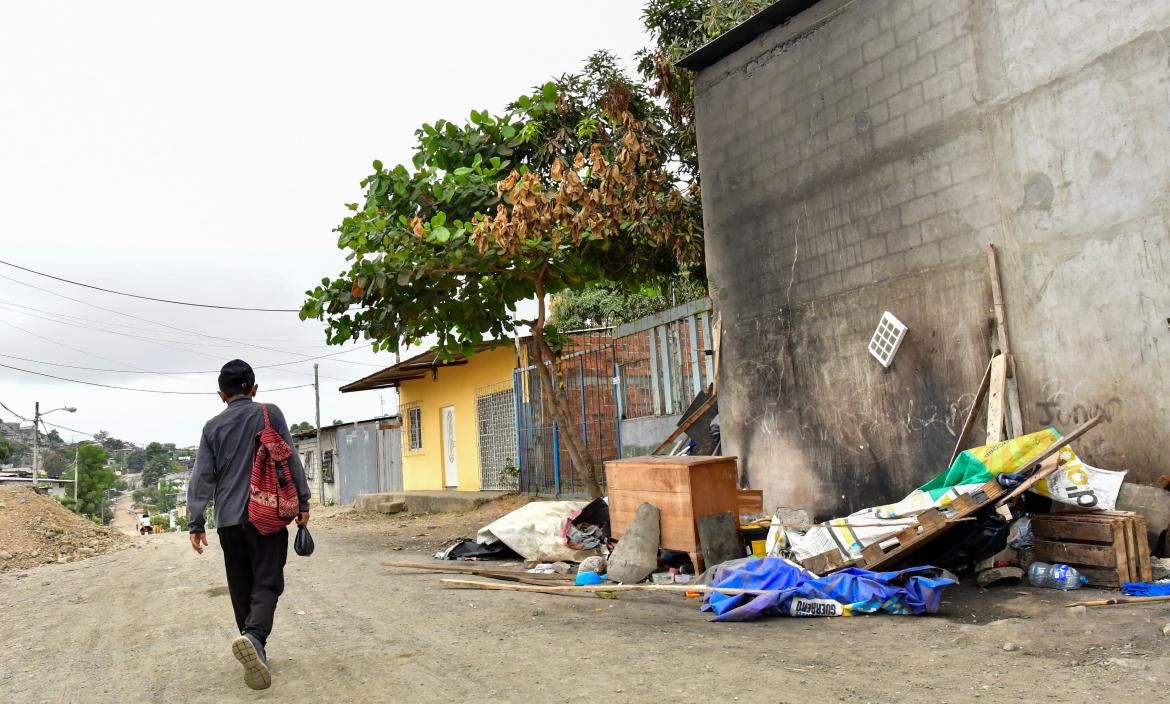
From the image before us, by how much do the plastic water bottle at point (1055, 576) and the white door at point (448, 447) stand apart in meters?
15.9

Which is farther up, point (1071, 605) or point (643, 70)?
point (643, 70)

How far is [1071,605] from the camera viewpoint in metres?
4.69

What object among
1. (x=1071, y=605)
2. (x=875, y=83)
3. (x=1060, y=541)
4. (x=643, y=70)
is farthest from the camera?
(x=643, y=70)

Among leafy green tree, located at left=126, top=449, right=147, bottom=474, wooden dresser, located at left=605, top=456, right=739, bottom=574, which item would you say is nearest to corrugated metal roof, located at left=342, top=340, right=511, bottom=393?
wooden dresser, located at left=605, top=456, right=739, bottom=574

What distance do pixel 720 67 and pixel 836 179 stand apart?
2286mm

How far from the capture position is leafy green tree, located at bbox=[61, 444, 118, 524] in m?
59.4

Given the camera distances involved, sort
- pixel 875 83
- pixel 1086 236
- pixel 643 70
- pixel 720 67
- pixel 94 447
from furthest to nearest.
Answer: pixel 94 447, pixel 643 70, pixel 720 67, pixel 875 83, pixel 1086 236

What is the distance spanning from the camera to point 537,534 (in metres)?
8.30

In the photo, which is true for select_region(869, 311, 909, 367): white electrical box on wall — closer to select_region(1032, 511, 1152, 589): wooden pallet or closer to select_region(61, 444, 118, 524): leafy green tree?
select_region(1032, 511, 1152, 589): wooden pallet

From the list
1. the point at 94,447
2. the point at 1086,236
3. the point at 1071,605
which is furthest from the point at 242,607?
the point at 94,447

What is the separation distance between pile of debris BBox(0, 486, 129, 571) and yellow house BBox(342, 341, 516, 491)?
695 cm

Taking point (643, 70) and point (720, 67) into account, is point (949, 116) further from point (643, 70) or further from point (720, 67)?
point (643, 70)

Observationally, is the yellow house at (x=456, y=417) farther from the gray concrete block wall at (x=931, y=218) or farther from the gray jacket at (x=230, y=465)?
the gray jacket at (x=230, y=465)

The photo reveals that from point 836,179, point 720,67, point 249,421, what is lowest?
point 249,421
